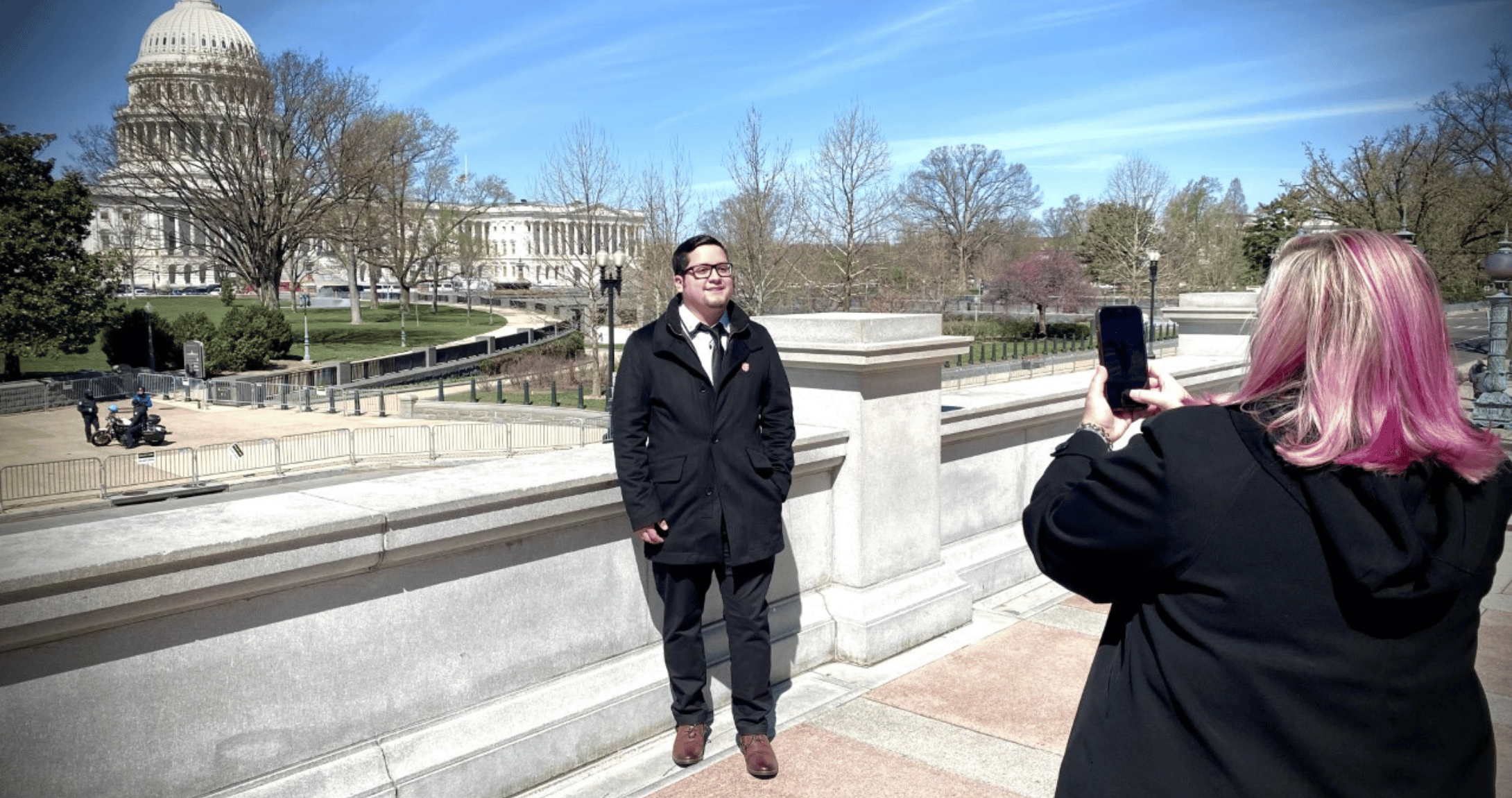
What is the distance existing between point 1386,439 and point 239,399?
131 feet

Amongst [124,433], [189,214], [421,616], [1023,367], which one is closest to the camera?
[421,616]

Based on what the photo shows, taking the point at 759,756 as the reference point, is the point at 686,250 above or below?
above

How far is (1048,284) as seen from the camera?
201 ft

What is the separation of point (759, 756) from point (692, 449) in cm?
120

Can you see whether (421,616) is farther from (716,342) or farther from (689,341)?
(716,342)

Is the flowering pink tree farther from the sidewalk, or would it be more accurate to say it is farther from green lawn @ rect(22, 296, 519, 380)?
the sidewalk

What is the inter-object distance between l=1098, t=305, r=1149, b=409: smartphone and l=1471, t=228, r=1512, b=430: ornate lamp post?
16.3 m

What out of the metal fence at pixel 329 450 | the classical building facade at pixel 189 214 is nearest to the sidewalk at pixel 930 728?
the classical building facade at pixel 189 214

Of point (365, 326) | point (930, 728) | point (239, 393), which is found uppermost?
point (365, 326)

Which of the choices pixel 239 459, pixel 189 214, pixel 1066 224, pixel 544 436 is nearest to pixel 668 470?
pixel 239 459

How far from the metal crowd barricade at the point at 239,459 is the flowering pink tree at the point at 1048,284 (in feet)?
143

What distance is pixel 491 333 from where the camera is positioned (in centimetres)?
6131

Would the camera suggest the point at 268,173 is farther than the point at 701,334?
Yes

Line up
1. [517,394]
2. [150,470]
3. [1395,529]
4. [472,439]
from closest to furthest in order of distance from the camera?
[1395,529], [150,470], [472,439], [517,394]
